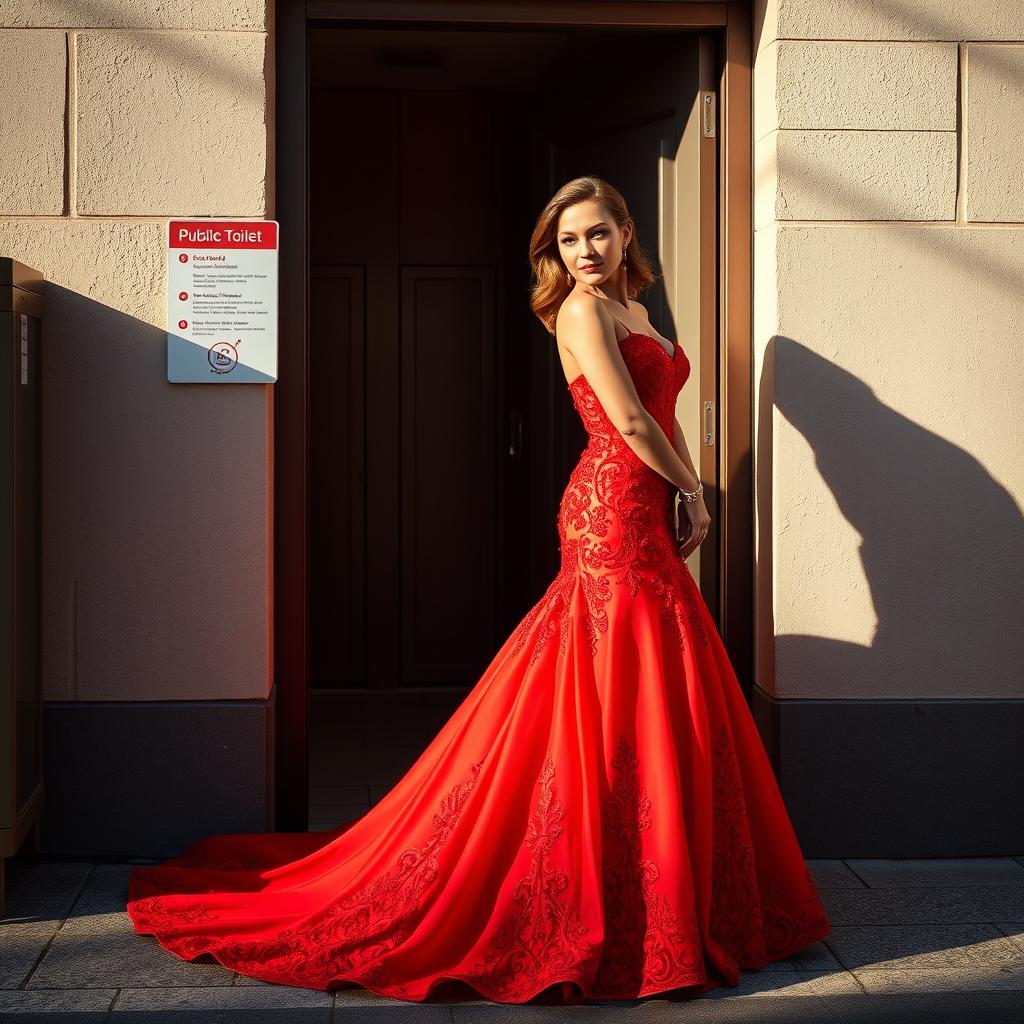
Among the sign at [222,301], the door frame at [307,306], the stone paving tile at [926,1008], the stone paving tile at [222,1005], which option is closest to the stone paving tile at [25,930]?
the stone paving tile at [222,1005]

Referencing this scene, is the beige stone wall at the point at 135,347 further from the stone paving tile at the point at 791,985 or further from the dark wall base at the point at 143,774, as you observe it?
the stone paving tile at the point at 791,985

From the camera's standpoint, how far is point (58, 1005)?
9.91 feet

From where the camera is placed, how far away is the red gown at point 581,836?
10.2 ft

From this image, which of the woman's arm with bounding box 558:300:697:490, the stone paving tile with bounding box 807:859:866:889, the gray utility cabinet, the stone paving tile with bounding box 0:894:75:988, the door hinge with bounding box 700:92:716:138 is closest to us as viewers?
the stone paving tile with bounding box 0:894:75:988

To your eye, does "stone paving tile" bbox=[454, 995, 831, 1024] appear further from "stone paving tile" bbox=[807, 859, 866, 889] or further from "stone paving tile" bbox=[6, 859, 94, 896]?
"stone paving tile" bbox=[6, 859, 94, 896]

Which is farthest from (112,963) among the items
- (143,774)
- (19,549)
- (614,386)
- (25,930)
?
(614,386)

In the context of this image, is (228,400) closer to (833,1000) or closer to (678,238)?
(678,238)

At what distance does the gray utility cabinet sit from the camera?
3.52 m

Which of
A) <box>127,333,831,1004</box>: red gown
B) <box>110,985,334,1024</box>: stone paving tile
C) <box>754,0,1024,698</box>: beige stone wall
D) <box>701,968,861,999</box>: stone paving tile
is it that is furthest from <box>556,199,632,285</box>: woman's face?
<box>110,985,334,1024</box>: stone paving tile

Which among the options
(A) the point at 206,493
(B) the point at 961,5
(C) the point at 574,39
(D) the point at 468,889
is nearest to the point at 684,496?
(D) the point at 468,889

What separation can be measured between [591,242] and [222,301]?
1162 millimetres

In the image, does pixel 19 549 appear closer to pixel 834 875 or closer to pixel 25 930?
pixel 25 930

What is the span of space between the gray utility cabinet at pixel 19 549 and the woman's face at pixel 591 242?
4.79 feet

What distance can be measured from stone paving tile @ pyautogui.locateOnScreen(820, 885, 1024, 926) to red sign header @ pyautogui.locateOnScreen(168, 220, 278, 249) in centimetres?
248
